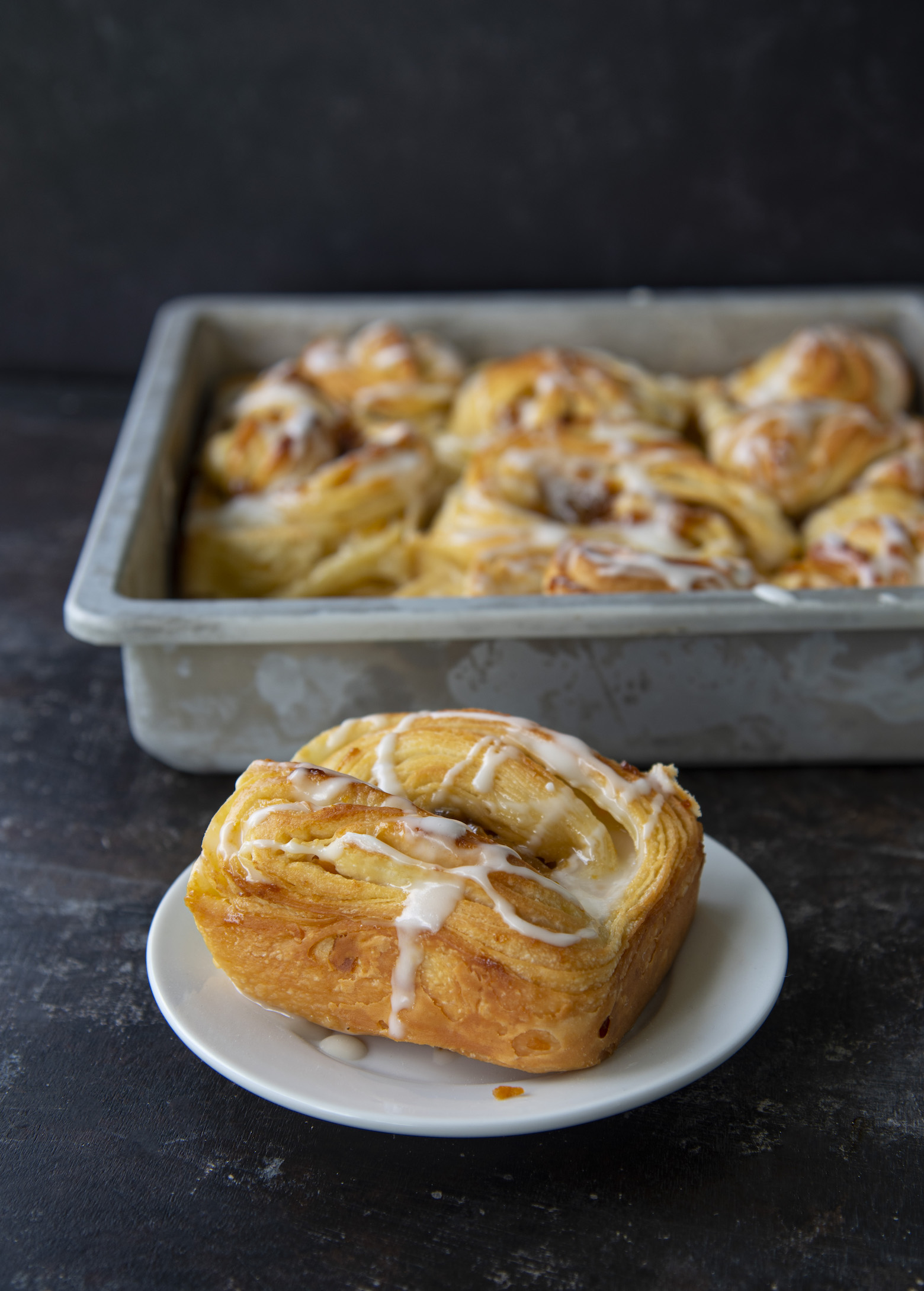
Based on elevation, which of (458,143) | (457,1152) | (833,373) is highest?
(458,143)

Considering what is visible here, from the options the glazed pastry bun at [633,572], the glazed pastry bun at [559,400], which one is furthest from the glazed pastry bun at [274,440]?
the glazed pastry bun at [633,572]

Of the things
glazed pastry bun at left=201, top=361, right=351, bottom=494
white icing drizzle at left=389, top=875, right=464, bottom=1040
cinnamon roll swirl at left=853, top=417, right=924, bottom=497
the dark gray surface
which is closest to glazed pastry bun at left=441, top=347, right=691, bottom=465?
glazed pastry bun at left=201, top=361, right=351, bottom=494

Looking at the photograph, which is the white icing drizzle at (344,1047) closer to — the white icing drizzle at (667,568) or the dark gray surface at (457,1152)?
the dark gray surface at (457,1152)

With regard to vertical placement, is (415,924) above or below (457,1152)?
above

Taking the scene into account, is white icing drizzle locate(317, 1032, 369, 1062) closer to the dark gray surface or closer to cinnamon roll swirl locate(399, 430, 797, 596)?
the dark gray surface

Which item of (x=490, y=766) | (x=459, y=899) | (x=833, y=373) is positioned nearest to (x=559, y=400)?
(x=833, y=373)

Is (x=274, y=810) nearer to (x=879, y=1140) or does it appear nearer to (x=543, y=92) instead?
(x=879, y=1140)

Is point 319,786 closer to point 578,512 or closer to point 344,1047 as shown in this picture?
point 344,1047
